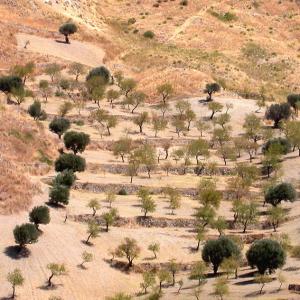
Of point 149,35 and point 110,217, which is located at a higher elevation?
point 149,35

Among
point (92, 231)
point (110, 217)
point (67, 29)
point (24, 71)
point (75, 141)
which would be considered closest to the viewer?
point (92, 231)

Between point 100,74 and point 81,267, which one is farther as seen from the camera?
point 100,74

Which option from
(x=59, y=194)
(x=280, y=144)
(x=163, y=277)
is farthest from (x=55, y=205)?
(x=280, y=144)

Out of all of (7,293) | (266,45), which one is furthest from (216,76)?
(7,293)

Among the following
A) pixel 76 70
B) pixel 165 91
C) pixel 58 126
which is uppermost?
pixel 76 70

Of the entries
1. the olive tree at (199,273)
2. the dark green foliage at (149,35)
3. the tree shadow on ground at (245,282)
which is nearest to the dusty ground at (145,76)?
the tree shadow on ground at (245,282)

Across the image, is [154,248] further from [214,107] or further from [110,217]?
[214,107]

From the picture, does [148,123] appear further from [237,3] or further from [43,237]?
[237,3]
